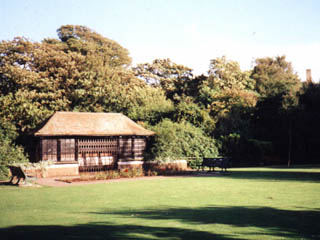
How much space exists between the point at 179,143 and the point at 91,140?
675cm

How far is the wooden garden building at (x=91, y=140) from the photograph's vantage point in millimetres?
24141

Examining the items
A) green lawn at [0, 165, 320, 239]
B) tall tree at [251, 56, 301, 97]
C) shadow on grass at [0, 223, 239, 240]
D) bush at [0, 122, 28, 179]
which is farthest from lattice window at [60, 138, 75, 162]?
tall tree at [251, 56, 301, 97]

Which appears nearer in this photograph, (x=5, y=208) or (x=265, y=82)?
(x=5, y=208)

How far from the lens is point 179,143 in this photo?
27.6 m

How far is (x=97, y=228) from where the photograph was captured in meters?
7.77

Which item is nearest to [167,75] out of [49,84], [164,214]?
[49,84]

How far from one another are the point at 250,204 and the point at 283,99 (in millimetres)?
24993

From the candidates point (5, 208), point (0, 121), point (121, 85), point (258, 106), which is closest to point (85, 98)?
point (121, 85)

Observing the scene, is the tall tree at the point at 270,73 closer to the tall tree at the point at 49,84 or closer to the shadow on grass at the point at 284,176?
the tall tree at the point at 49,84

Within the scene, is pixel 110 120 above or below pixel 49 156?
above

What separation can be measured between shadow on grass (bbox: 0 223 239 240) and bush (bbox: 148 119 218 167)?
17300 millimetres

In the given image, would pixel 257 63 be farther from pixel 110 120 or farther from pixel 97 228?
pixel 97 228

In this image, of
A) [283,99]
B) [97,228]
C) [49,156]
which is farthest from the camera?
[283,99]

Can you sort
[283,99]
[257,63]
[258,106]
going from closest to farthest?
[283,99]
[258,106]
[257,63]
